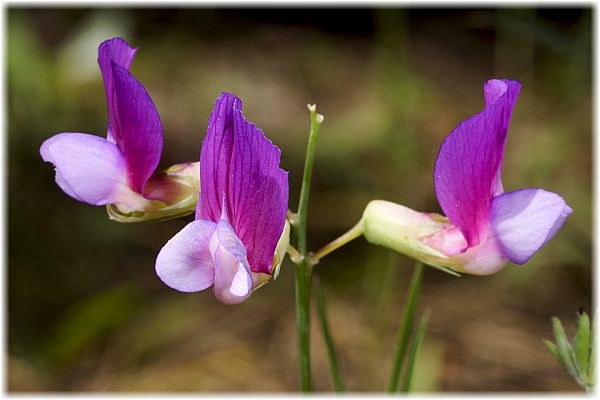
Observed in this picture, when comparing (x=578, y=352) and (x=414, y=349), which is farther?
(x=414, y=349)

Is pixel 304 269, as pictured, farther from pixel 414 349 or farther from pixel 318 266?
pixel 318 266

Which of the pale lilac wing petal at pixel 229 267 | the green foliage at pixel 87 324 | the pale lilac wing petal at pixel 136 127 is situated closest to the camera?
the pale lilac wing petal at pixel 229 267

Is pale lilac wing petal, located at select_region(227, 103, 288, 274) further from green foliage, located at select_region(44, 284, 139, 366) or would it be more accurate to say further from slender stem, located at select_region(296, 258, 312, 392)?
green foliage, located at select_region(44, 284, 139, 366)

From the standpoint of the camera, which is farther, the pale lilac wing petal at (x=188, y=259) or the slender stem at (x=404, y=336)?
the slender stem at (x=404, y=336)

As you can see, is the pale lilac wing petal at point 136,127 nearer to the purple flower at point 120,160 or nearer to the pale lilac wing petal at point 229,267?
the purple flower at point 120,160

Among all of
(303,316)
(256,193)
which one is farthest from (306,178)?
(303,316)

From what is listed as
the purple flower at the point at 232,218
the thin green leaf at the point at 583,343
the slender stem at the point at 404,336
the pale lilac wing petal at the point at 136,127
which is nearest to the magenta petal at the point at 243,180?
the purple flower at the point at 232,218

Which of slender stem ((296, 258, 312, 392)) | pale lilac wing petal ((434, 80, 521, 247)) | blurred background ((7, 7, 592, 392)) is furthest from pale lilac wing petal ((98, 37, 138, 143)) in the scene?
blurred background ((7, 7, 592, 392))
